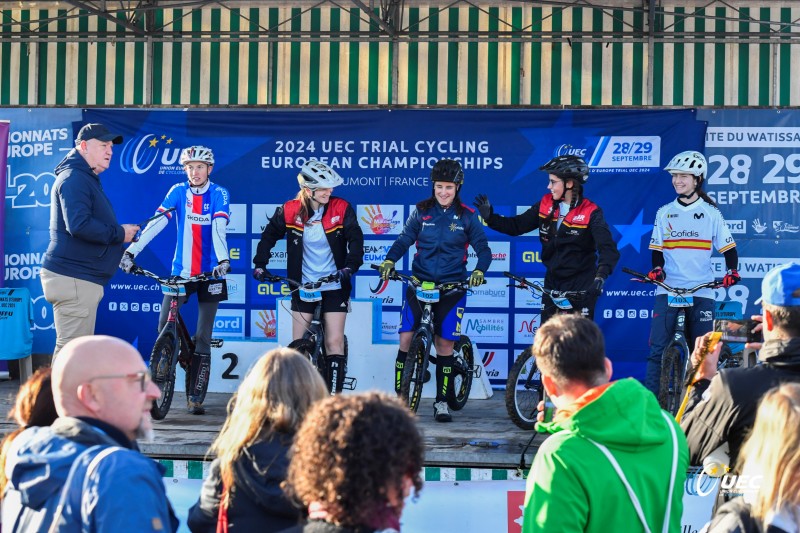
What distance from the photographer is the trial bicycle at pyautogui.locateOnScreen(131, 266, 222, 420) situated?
6.13 metres

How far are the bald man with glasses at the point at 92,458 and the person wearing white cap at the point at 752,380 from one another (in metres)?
1.43

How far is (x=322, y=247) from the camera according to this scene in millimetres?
6562

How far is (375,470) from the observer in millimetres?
1761

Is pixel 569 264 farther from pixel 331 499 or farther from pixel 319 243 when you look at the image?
pixel 331 499

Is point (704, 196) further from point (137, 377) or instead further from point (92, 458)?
point (92, 458)

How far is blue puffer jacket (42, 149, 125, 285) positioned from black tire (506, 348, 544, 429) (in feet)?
8.29

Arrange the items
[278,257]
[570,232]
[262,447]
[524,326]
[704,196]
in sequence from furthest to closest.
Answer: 1. [278,257]
2. [524,326]
3. [704,196]
4. [570,232]
5. [262,447]

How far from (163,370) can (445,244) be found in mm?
1997

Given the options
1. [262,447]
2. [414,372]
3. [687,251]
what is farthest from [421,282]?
[262,447]

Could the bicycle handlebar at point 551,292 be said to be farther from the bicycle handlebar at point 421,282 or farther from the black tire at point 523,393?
Result: the black tire at point 523,393

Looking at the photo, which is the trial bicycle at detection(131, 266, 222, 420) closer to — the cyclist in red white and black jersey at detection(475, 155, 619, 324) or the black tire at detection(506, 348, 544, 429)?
the black tire at detection(506, 348, 544, 429)

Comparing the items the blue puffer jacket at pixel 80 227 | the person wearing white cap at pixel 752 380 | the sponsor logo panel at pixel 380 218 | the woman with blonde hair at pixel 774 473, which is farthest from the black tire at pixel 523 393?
the woman with blonde hair at pixel 774 473

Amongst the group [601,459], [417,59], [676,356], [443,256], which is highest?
[417,59]

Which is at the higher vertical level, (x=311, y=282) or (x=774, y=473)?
(x=311, y=282)
